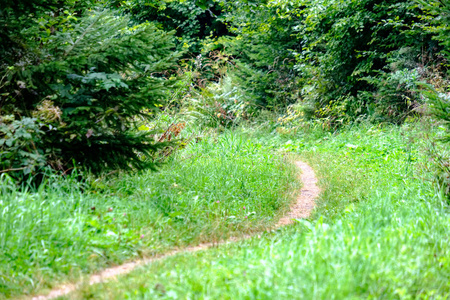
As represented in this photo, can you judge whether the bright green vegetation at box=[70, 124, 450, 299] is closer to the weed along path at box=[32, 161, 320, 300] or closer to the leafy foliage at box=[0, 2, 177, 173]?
the weed along path at box=[32, 161, 320, 300]

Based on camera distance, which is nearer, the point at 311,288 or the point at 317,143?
the point at 311,288

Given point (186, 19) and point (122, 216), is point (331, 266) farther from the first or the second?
Result: point (186, 19)

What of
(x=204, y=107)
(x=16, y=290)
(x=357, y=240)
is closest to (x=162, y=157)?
(x=16, y=290)

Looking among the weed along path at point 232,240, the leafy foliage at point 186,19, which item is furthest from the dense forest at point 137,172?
the leafy foliage at point 186,19

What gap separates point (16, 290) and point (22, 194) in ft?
3.85

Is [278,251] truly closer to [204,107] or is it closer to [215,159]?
[215,159]

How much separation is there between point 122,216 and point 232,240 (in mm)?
1472

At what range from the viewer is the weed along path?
3.69 m

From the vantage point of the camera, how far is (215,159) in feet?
27.7

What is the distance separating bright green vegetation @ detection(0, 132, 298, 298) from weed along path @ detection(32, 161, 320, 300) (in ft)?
0.41

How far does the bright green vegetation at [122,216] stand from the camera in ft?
12.9

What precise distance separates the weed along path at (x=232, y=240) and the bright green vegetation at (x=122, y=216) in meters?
0.12

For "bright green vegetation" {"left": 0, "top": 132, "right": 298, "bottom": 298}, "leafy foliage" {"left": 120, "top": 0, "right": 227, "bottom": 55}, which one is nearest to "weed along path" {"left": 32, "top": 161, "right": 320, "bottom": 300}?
"bright green vegetation" {"left": 0, "top": 132, "right": 298, "bottom": 298}

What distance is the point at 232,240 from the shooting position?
527cm
